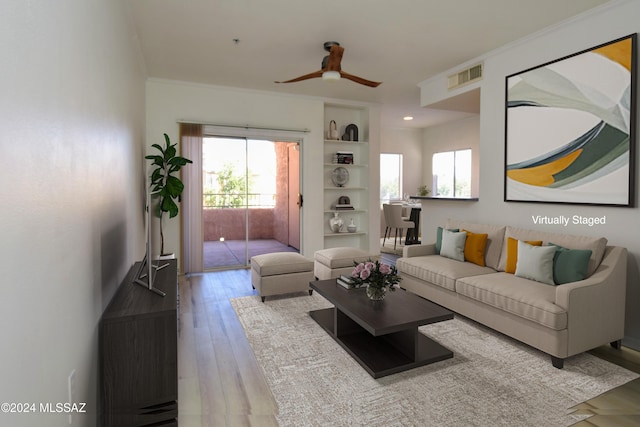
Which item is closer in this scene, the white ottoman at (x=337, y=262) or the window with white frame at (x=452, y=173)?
the white ottoman at (x=337, y=262)

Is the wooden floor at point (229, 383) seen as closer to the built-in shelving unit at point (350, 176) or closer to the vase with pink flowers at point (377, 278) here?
the vase with pink flowers at point (377, 278)

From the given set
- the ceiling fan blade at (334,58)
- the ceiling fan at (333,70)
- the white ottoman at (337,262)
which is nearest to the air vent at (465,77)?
the ceiling fan at (333,70)

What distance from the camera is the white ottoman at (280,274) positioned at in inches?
154

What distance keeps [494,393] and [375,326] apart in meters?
0.83

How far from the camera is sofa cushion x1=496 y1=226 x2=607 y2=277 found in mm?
2867

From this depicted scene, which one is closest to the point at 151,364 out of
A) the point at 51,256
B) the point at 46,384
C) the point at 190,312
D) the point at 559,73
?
the point at 46,384

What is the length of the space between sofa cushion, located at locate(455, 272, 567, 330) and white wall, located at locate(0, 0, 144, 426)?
285 centimetres

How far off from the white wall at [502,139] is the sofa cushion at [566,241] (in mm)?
232

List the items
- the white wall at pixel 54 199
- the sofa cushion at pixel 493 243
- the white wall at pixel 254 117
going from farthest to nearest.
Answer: the white wall at pixel 254 117 → the sofa cushion at pixel 493 243 → the white wall at pixel 54 199

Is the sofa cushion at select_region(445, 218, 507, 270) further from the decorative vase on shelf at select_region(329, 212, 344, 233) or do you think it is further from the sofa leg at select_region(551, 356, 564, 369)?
the decorative vase on shelf at select_region(329, 212, 344, 233)

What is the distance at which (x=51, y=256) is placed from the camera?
1.23 m

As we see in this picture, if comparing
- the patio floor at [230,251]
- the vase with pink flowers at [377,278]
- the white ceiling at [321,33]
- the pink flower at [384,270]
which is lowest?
the patio floor at [230,251]

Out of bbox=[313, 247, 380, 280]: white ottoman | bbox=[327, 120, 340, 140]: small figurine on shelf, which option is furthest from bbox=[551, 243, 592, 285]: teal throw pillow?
bbox=[327, 120, 340, 140]: small figurine on shelf

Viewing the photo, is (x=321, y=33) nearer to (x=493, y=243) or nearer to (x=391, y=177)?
(x=493, y=243)
